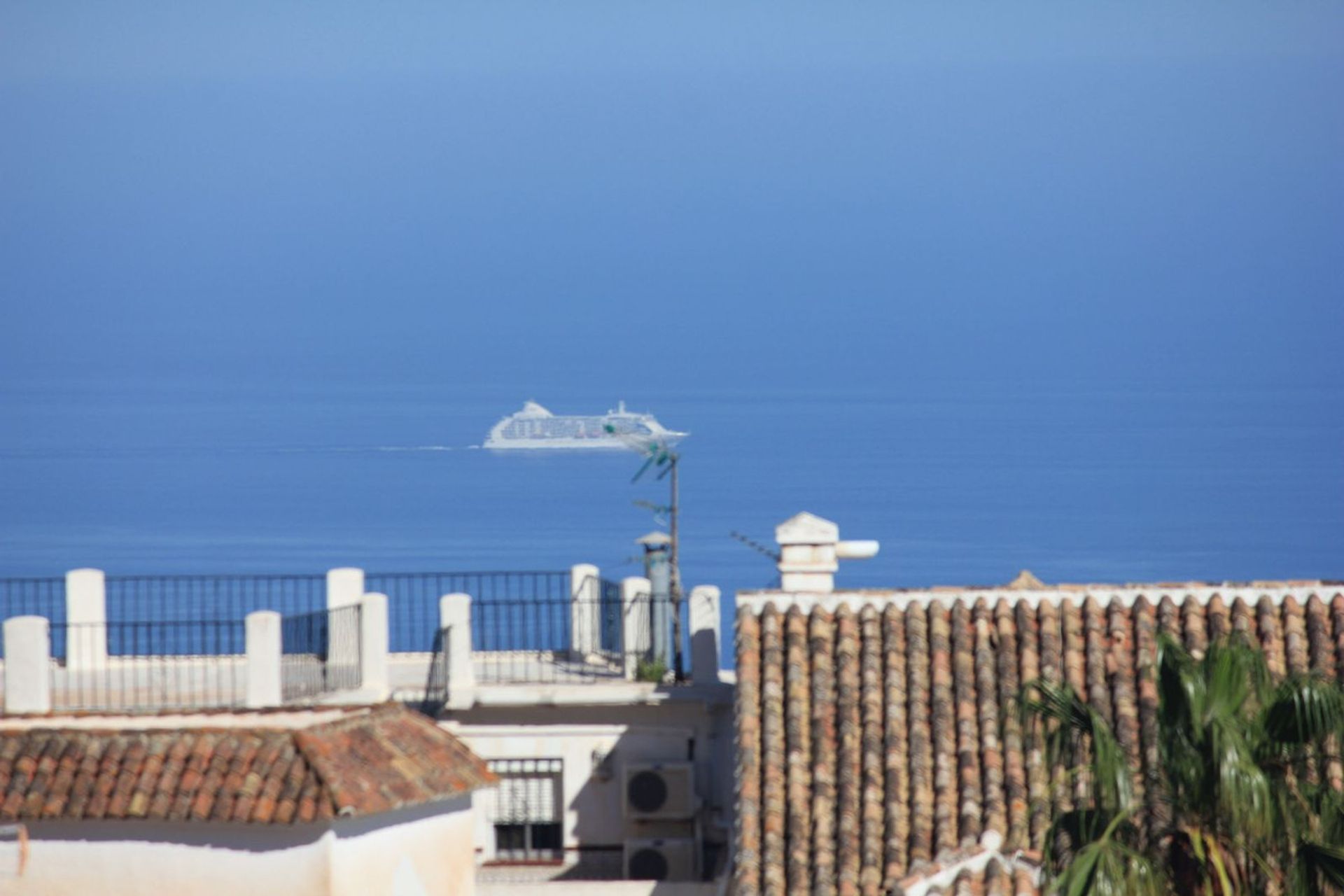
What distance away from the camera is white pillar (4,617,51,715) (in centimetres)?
1789

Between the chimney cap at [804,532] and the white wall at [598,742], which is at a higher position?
the chimney cap at [804,532]

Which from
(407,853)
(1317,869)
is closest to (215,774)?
(407,853)

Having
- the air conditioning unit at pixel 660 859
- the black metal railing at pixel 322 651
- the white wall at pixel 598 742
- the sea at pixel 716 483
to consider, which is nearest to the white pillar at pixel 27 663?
the black metal railing at pixel 322 651

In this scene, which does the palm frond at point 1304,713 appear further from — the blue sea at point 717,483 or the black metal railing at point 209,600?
the blue sea at point 717,483

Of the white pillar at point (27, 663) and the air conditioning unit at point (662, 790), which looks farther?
the air conditioning unit at point (662, 790)

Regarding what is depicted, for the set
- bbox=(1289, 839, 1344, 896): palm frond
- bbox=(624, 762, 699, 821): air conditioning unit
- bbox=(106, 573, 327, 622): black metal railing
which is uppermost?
bbox=(106, 573, 327, 622): black metal railing

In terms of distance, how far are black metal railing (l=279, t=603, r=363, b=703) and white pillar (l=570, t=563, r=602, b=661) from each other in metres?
2.16

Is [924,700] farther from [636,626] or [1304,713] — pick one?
[1304,713]

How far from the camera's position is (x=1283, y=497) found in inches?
3841

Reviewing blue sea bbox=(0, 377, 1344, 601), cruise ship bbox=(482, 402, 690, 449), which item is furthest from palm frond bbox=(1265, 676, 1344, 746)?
cruise ship bbox=(482, 402, 690, 449)

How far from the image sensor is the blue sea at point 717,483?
258 ft

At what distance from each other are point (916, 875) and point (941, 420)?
413ft

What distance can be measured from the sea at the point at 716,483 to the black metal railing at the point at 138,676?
26.2m

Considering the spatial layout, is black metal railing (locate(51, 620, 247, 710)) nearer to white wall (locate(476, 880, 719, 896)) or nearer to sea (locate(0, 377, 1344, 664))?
white wall (locate(476, 880, 719, 896))
